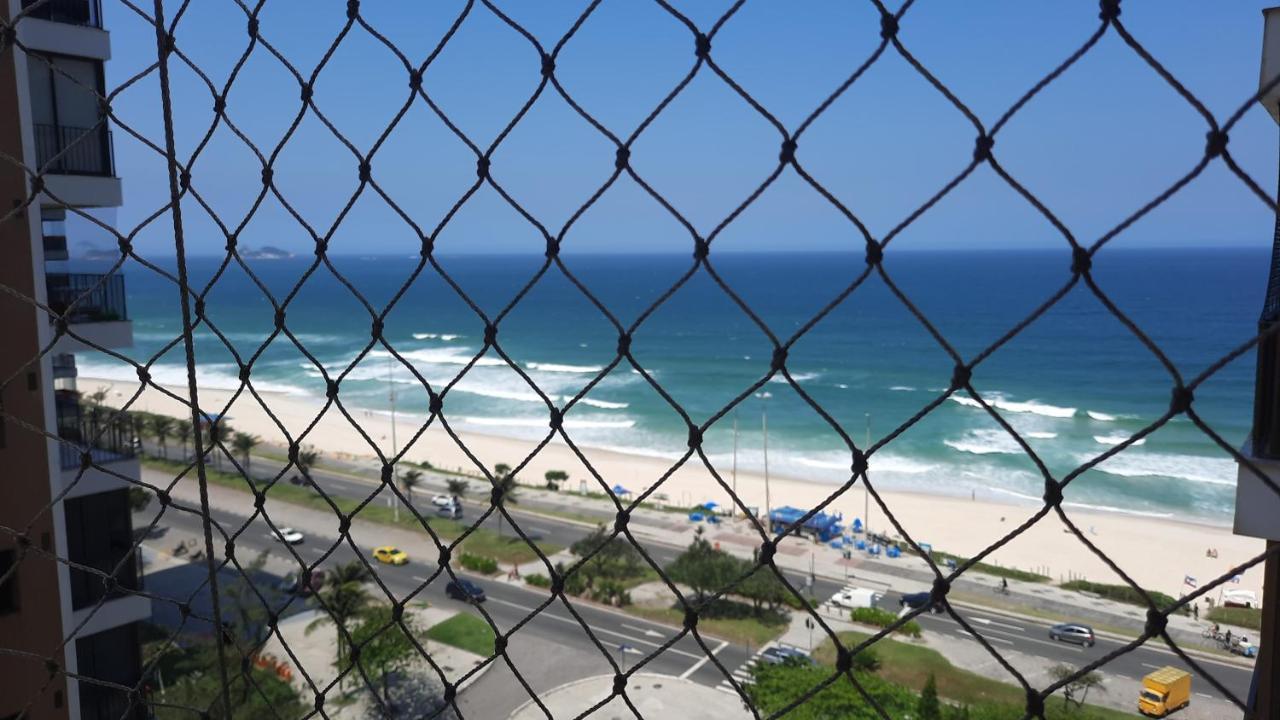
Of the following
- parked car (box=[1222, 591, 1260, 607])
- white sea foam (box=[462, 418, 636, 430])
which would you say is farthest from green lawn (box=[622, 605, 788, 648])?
white sea foam (box=[462, 418, 636, 430])

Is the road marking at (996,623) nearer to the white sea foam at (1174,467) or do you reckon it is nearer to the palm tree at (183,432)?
the white sea foam at (1174,467)

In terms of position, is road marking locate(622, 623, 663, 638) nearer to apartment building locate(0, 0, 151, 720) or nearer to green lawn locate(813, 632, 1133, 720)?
green lawn locate(813, 632, 1133, 720)

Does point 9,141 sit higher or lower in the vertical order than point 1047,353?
higher

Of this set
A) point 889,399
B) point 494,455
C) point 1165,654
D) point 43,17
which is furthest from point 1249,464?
point 889,399

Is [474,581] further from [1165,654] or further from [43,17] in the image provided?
[43,17]

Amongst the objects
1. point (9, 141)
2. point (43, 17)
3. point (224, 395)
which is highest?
point (43, 17)
